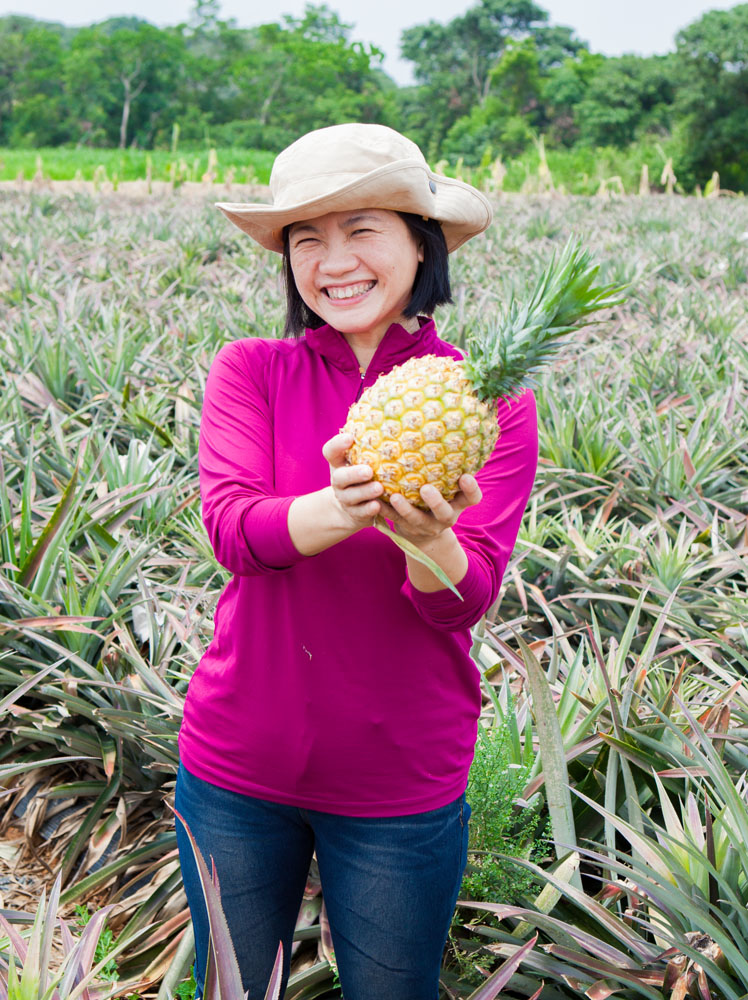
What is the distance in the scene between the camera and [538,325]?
3.94 feet

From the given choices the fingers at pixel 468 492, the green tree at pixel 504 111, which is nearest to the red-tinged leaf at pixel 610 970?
the fingers at pixel 468 492

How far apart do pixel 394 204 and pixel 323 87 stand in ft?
221

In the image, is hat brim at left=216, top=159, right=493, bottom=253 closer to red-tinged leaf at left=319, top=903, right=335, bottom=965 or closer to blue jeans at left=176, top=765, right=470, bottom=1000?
blue jeans at left=176, top=765, right=470, bottom=1000

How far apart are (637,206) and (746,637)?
12407 mm

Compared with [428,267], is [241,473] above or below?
below

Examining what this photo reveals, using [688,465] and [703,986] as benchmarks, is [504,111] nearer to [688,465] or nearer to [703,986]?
[688,465]

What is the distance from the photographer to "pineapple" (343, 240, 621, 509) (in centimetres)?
120

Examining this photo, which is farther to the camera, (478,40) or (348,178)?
(478,40)

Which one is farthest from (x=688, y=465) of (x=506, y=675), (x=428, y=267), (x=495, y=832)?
(x=428, y=267)

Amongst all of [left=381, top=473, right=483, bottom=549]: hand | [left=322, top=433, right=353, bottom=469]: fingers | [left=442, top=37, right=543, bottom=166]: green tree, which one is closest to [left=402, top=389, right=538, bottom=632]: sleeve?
[left=381, top=473, right=483, bottom=549]: hand

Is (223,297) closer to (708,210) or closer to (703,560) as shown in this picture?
(703,560)

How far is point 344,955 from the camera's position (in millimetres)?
1520

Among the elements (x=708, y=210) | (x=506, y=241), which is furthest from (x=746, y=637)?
(x=708, y=210)

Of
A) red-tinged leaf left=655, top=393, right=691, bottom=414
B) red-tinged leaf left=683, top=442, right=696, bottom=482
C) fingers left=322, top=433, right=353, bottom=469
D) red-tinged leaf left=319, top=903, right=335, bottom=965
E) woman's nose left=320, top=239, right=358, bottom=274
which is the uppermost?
woman's nose left=320, top=239, right=358, bottom=274
